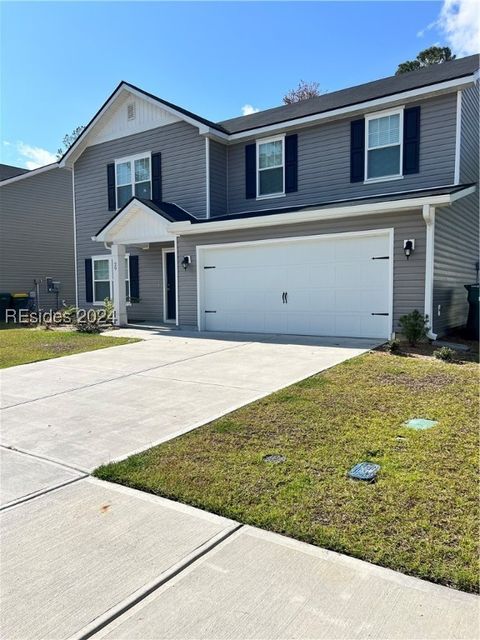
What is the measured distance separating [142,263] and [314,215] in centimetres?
692

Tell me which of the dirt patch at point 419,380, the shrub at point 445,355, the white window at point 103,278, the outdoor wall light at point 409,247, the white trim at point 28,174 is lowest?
the dirt patch at point 419,380

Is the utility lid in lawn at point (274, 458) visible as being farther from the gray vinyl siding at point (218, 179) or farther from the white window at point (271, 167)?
the gray vinyl siding at point (218, 179)

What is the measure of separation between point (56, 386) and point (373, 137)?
919 centimetres

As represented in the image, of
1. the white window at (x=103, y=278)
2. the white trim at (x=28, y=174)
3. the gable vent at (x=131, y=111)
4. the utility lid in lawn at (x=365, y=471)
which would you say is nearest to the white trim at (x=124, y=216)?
the white window at (x=103, y=278)

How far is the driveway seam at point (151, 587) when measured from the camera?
2.04m

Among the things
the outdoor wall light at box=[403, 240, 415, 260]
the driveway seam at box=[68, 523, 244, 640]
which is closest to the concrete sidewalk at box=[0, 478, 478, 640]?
the driveway seam at box=[68, 523, 244, 640]

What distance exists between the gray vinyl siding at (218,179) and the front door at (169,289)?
2.13m

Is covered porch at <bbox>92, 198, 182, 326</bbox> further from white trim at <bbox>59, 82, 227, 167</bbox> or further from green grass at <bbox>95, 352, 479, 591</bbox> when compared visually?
green grass at <bbox>95, 352, 479, 591</bbox>

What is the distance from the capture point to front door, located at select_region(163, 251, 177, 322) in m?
14.6

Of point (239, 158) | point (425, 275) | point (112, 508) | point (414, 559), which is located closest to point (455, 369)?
point (425, 275)

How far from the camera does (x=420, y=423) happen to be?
4547 millimetres

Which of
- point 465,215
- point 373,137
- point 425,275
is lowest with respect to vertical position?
point 425,275

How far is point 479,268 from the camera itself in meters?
13.5

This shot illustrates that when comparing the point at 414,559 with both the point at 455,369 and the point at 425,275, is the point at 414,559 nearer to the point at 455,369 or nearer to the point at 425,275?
the point at 455,369
